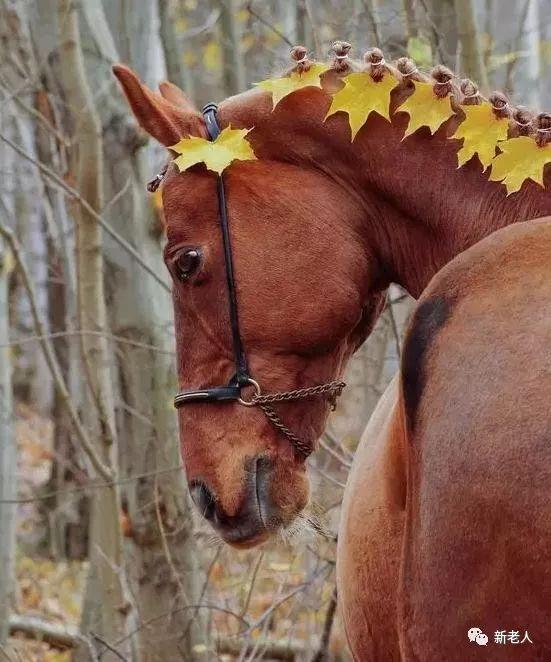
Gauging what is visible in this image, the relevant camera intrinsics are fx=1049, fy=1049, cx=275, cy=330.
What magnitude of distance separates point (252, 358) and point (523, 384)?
0.86 meters

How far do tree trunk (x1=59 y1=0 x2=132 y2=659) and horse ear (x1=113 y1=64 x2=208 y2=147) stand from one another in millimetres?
2137

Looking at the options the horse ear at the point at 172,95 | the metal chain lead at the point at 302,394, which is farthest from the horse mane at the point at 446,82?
the metal chain lead at the point at 302,394

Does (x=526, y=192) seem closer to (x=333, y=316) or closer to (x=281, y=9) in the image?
(x=333, y=316)

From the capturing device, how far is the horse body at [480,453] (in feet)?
6.07

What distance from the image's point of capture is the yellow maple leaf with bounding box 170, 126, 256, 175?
2.60 m

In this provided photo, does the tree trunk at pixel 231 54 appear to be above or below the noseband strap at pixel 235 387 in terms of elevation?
above

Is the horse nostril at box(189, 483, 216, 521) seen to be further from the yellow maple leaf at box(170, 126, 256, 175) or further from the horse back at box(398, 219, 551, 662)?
the yellow maple leaf at box(170, 126, 256, 175)

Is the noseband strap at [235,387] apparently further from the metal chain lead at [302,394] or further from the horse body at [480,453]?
the horse body at [480,453]

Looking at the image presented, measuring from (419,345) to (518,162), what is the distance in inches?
23.8

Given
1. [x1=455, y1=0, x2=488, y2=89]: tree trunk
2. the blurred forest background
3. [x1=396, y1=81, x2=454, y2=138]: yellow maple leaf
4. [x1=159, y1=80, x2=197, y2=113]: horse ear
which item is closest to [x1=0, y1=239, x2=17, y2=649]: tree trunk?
the blurred forest background

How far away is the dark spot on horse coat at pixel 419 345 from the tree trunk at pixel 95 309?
114 inches

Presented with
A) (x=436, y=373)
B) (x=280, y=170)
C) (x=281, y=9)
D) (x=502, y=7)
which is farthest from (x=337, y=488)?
(x=502, y=7)

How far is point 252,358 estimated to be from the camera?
2.59m

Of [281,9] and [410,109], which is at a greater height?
[281,9]
